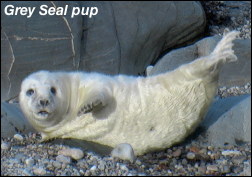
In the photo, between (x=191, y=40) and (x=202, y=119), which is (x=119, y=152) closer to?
(x=202, y=119)

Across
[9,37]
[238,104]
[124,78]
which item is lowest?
[238,104]

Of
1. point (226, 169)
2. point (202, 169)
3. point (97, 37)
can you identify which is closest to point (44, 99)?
point (202, 169)

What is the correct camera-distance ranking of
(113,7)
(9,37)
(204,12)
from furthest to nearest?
(204,12) < (113,7) < (9,37)

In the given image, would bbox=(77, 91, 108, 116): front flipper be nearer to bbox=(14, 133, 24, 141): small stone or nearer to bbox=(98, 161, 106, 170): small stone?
bbox=(98, 161, 106, 170): small stone

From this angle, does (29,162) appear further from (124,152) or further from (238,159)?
(238,159)

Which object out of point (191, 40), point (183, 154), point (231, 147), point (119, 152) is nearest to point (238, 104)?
point (231, 147)

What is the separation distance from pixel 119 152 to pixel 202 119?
2.15 ft

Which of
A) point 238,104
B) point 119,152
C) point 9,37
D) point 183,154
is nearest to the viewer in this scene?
point 119,152

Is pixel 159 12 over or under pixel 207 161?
over

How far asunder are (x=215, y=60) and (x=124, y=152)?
0.75 metres

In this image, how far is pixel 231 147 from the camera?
395 cm

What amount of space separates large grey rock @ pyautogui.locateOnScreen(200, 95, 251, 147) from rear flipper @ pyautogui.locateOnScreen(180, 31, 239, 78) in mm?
539

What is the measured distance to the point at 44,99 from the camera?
3.56m

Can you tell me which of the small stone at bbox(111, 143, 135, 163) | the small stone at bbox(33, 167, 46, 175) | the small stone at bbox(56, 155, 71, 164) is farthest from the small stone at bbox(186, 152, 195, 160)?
the small stone at bbox(33, 167, 46, 175)
